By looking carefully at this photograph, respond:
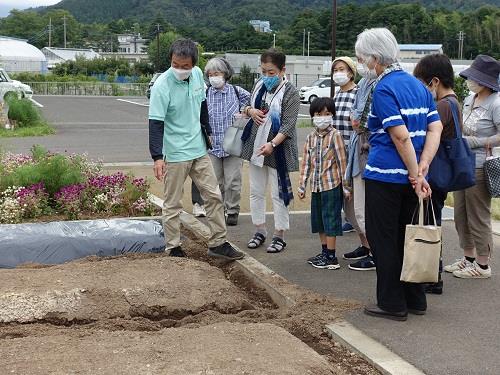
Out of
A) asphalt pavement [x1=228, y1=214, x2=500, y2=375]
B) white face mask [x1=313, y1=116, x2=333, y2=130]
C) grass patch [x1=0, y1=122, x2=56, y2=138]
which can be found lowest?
asphalt pavement [x1=228, y1=214, x2=500, y2=375]

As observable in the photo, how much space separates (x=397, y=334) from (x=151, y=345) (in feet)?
5.23

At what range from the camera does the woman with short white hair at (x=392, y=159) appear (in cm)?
459

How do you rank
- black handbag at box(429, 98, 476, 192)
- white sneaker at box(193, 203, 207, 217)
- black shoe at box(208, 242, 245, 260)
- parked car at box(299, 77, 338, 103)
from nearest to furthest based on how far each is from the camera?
1. black handbag at box(429, 98, 476, 192)
2. black shoe at box(208, 242, 245, 260)
3. white sneaker at box(193, 203, 207, 217)
4. parked car at box(299, 77, 338, 103)

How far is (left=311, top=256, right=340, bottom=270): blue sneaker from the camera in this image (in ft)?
19.8

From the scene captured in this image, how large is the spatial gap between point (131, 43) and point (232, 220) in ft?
510

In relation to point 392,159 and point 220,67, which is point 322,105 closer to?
point 392,159

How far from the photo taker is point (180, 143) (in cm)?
611

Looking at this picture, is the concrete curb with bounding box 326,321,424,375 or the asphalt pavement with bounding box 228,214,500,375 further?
the asphalt pavement with bounding box 228,214,500,375

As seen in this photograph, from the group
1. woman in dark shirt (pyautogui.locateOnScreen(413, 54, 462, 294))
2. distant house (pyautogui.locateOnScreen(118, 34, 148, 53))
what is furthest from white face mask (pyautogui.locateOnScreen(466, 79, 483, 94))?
distant house (pyautogui.locateOnScreen(118, 34, 148, 53))

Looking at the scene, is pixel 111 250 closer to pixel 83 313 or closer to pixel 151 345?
pixel 83 313

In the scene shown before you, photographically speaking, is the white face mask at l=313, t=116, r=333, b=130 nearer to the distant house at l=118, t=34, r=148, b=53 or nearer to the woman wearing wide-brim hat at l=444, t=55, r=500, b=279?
the woman wearing wide-brim hat at l=444, t=55, r=500, b=279

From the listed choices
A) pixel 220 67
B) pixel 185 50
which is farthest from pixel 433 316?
pixel 220 67

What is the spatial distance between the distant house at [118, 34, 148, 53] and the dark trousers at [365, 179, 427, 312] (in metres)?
149

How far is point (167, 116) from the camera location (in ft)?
20.0
